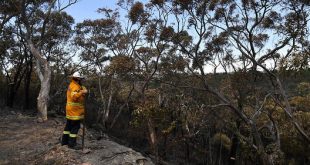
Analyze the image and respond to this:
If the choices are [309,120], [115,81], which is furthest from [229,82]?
[115,81]

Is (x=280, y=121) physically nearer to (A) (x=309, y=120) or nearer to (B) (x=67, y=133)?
(A) (x=309, y=120)

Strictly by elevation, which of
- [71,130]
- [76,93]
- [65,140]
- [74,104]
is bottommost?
[65,140]

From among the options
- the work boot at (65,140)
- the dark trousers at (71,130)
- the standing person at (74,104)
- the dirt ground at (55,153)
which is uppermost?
the standing person at (74,104)

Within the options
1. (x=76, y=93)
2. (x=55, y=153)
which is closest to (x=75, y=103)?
(x=76, y=93)

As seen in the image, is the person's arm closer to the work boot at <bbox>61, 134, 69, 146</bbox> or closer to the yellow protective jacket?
the yellow protective jacket

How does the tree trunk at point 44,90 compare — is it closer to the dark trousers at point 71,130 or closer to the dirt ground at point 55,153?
the dirt ground at point 55,153

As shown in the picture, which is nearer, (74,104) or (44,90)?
(74,104)

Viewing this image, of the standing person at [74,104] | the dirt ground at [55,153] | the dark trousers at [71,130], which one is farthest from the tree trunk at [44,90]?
the standing person at [74,104]

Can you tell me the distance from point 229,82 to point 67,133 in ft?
55.6

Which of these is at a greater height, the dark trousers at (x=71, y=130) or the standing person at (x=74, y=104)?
the standing person at (x=74, y=104)

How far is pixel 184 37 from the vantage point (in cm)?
2156

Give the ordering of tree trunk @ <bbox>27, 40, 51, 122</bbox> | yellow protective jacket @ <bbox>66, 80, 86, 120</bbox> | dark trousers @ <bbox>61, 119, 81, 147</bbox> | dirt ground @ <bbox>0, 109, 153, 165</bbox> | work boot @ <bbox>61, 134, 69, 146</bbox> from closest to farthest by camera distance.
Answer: dirt ground @ <bbox>0, 109, 153, 165</bbox> → yellow protective jacket @ <bbox>66, 80, 86, 120</bbox> → dark trousers @ <bbox>61, 119, 81, 147</bbox> → work boot @ <bbox>61, 134, 69, 146</bbox> → tree trunk @ <bbox>27, 40, 51, 122</bbox>

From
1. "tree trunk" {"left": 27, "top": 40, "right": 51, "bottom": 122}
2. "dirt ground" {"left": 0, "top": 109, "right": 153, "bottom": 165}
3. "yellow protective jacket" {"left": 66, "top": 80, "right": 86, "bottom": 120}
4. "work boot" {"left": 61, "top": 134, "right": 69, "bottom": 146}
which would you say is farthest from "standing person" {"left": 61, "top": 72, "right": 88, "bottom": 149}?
"tree trunk" {"left": 27, "top": 40, "right": 51, "bottom": 122}

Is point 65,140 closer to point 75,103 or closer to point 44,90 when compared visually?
point 75,103
